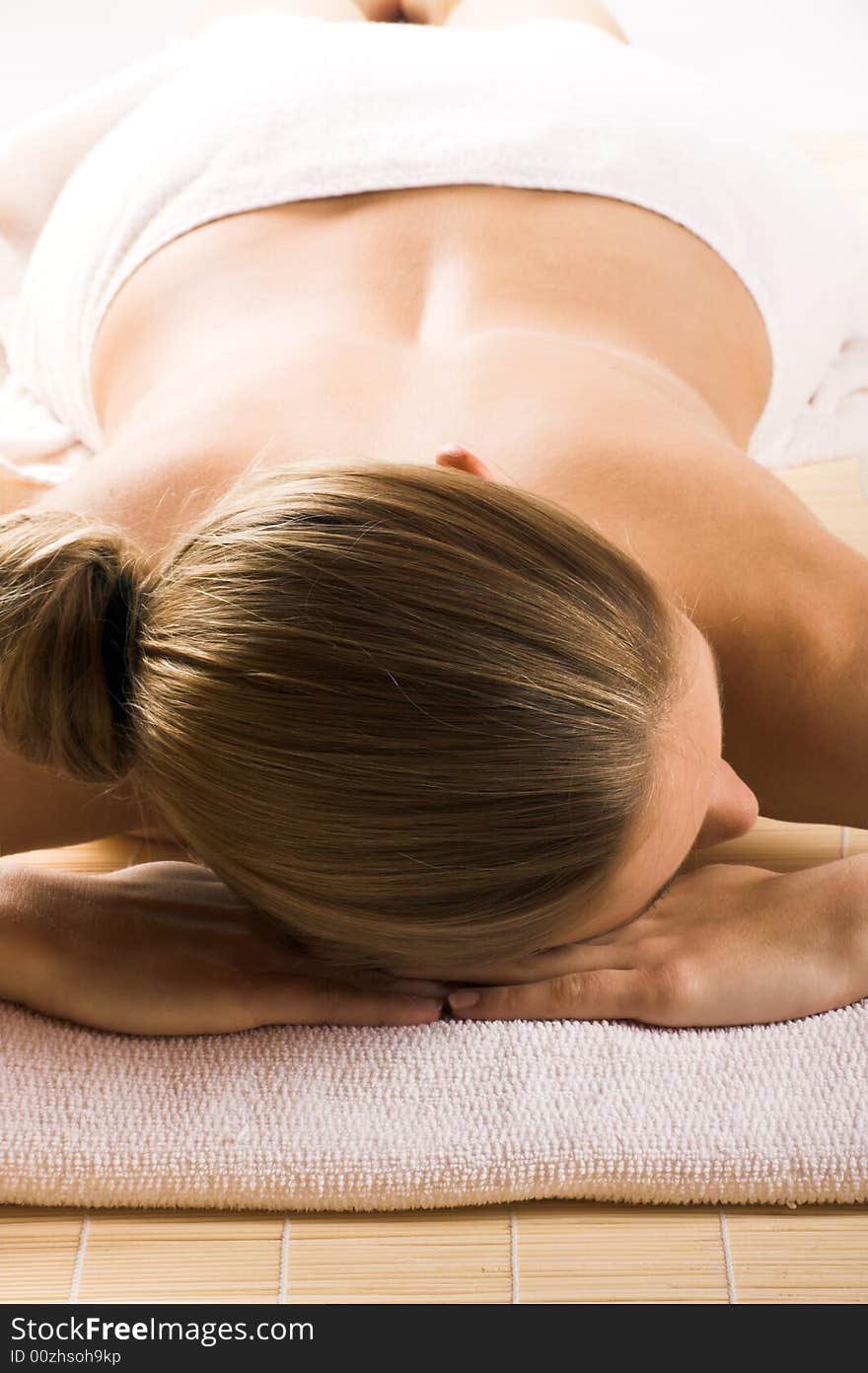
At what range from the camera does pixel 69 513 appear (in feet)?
3.04

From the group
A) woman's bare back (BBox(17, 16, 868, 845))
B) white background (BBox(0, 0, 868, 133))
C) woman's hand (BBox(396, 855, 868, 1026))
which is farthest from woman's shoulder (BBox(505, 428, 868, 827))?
white background (BBox(0, 0, 868, 133))

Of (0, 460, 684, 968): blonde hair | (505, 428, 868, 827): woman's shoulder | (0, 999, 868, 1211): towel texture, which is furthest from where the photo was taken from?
(505, 428, 868, 827): woman's shoulder

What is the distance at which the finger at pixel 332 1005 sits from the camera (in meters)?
0.95

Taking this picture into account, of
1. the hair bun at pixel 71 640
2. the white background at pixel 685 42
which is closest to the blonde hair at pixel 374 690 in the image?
the hair bun at pixel 71 640

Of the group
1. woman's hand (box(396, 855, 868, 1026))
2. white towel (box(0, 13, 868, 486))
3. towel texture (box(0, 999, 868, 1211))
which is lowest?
towel texture (box(0, 999, 868, 1211))

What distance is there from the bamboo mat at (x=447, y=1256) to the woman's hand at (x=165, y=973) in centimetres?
12

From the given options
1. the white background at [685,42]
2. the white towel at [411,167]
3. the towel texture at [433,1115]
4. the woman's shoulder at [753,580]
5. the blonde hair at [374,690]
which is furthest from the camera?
the white background at [685,42]

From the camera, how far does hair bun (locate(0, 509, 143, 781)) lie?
84 centimetres

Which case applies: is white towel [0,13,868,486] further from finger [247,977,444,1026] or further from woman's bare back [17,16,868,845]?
finger [247,977,444,1026]

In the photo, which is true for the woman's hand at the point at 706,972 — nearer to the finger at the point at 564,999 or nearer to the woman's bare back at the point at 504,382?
the finger at the point at 564,999

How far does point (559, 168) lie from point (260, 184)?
0.28m

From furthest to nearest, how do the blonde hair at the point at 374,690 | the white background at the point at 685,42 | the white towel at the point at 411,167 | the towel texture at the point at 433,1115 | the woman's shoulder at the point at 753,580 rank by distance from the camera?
1. the white background at the point at 685,42
2. the white towel at the point at 411,167
3. the woman's shoulder at the point at 753,580
4. the towel texture at the point at 433,1115
5. the blonde hair at the point at 374,690

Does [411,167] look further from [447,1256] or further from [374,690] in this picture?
[447,1256]
